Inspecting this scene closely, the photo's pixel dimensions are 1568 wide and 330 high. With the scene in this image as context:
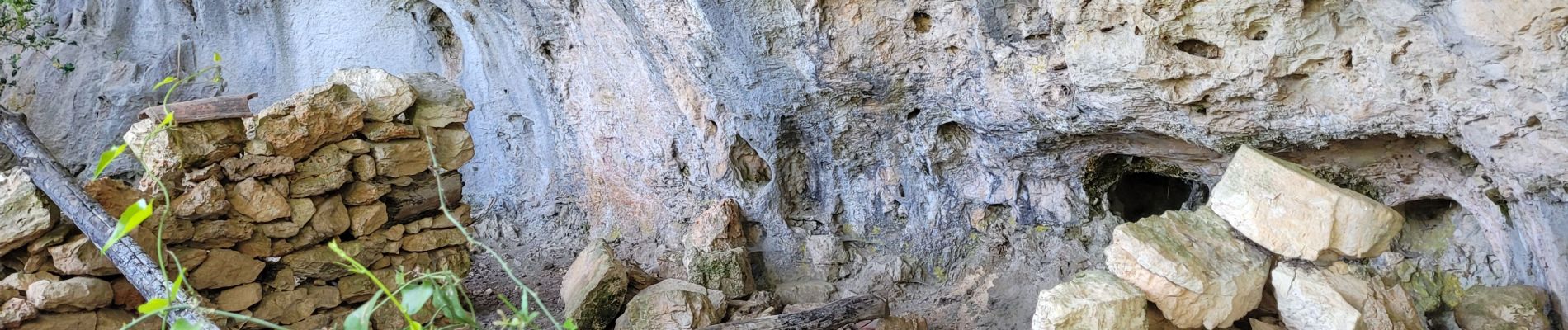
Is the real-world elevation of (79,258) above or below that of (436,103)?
below

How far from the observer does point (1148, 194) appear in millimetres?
5812

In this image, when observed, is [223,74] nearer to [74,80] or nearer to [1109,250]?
[74,80]

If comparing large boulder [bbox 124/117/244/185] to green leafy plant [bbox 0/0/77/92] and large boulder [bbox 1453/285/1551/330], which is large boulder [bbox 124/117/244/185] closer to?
green leafy plant [bbox 0/0/77/92]

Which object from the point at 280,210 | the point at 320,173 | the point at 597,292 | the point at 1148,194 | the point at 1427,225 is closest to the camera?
the point at 280,210

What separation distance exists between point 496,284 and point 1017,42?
10.4 ft

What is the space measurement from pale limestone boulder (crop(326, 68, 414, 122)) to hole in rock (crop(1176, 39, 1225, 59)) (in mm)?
3029

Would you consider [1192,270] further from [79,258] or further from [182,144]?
[79,258]

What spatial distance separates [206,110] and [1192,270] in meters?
3.43

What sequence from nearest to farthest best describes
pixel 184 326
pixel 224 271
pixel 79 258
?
pixel 184 326
pixel 79 258
pixel 224 271

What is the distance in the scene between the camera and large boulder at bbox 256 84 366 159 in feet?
12.3

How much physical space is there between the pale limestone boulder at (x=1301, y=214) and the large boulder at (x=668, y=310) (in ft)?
7.14

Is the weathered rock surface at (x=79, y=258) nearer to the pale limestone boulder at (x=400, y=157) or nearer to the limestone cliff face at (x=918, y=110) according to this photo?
the pale limestone boulder at (x=400, y=157)

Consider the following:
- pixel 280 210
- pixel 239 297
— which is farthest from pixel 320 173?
pixel 239 297

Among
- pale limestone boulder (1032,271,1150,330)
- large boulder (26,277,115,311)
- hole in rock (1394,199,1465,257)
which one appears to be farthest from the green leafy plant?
hole in rock (1394,199,1465,257)
